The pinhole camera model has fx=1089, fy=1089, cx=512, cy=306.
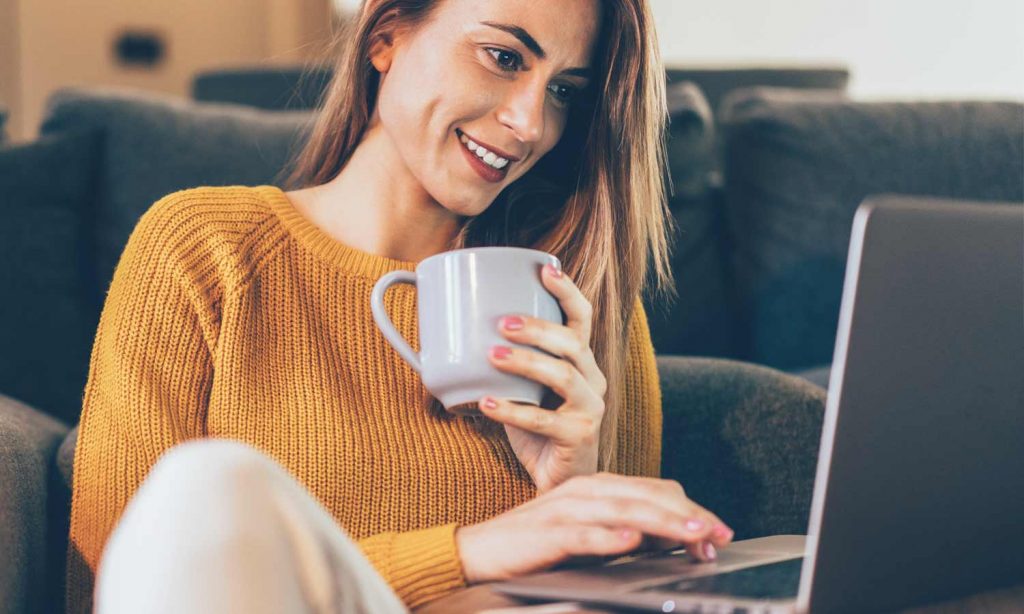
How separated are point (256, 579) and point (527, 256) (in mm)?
375

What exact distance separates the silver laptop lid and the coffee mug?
30 centimetres

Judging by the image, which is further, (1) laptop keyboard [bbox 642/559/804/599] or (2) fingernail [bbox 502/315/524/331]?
(2) fingernail [bbox 502/315/524/331]

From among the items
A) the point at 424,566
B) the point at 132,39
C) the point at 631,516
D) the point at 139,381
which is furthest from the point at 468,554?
the point at 132,39

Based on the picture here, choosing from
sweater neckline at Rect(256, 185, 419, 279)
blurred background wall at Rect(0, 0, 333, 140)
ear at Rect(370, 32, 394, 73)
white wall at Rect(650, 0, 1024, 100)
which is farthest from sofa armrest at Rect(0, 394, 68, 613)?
white wall at Rect(650, 0, 1024, 100)

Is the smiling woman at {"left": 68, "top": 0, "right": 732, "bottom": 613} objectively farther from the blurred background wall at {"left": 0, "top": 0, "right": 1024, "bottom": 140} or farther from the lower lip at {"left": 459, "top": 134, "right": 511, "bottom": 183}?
the blurred background wall at {"left": 0, "top": 0, "right": 1024, "bottom": 140}

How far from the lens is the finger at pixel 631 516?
0.81m

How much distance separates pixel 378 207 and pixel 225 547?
0.69m

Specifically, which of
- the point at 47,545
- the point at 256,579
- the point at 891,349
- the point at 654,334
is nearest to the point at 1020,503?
the point at 891,349

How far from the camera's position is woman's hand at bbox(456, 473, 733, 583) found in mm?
819

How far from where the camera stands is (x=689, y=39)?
9.83ft

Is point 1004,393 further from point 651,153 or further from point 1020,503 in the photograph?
point 651,153

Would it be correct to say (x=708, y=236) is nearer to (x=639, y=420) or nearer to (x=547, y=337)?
(x=639, y=420)

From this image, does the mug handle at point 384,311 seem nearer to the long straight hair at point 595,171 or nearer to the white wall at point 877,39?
the long straight hair at point 595,171

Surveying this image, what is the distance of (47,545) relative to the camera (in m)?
1.11
